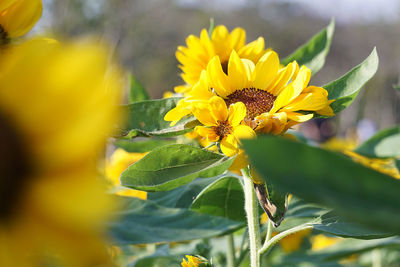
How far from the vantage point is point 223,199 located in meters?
0.64

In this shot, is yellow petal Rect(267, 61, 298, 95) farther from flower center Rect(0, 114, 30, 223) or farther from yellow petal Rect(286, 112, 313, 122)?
flower center Rect(0, 114, 30, 223)

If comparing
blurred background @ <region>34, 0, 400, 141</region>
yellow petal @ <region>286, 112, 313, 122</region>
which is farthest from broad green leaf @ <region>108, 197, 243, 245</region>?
blurred background @ <region>34, 0, 400, 141</region>

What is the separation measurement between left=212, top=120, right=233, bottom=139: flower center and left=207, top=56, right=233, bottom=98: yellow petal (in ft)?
0.23

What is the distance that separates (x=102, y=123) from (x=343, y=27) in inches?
581

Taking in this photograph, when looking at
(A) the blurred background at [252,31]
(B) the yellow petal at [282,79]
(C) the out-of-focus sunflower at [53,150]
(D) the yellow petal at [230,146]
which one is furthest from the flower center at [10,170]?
(A) the blurred background at [252,31]

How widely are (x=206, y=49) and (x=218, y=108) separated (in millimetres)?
220

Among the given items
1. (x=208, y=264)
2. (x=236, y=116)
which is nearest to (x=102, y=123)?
(x=236, y=116)

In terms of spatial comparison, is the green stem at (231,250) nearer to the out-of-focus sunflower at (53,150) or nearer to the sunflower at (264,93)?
the sunflower at (264,93)

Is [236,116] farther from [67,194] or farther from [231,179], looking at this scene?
[67,194]

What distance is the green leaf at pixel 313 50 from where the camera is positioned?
29.1 inches

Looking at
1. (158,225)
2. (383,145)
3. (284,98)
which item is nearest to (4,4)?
(158,225)

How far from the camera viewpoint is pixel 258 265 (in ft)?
1.84

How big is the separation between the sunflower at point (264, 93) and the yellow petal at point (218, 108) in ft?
0.04

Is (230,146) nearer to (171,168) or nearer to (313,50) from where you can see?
(171,168)
